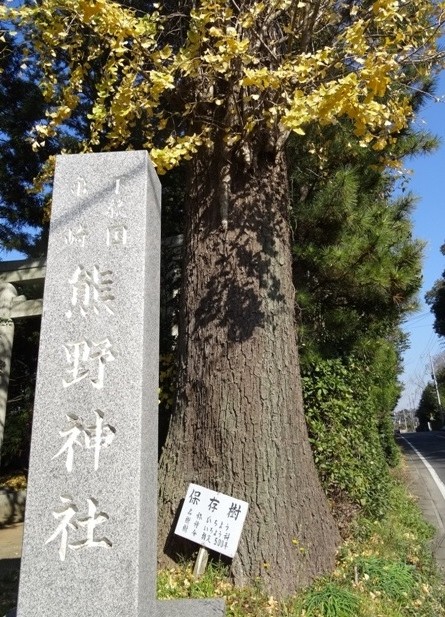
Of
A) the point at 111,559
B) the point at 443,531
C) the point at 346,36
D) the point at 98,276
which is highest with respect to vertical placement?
the point at 346,36

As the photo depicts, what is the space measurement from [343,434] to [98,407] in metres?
3.04

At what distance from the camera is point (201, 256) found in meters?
4.33

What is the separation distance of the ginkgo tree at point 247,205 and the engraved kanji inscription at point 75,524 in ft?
4.14

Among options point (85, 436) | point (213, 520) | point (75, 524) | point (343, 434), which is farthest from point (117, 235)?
point (343, 434)

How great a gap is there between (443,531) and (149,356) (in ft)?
15.9

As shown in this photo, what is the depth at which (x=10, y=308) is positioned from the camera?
7129mm

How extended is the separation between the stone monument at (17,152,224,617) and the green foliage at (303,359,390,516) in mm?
2248

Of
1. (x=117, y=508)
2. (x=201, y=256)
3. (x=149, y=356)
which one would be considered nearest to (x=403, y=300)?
(x=201, y=256)

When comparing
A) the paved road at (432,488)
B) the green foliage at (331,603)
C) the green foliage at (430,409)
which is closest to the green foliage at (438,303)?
the paved road at (432,488)

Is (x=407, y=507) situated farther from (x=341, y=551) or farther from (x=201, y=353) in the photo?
(x=201, y=353)

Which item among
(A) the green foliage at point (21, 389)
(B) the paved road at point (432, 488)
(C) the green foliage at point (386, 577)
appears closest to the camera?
(C) the green foliage at point (386, 577)

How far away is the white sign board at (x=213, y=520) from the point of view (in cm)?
356

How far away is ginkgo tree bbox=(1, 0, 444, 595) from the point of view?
3.68 meters

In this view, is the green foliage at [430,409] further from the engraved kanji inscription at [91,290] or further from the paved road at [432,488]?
the engraved kanji inscription at [91,290]
